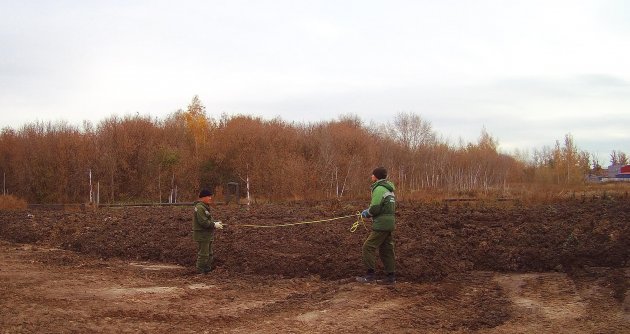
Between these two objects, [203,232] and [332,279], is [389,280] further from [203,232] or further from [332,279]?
[203,232]

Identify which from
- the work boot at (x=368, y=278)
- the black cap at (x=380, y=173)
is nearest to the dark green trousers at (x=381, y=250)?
the work boot at (x=368, y=278)

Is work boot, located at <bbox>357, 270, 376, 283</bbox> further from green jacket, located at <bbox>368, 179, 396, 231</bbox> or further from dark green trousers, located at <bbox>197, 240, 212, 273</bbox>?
dark green trousers, located at <bbox>197, 240, 212, 273</bbox>

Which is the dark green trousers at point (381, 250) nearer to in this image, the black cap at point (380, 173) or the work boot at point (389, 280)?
the work boot at point (389, 280)

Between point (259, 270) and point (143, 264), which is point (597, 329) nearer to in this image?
point (259, 270)

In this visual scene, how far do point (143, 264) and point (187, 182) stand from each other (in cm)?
2693

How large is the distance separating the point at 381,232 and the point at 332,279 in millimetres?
1430

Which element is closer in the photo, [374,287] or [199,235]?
[374,287]

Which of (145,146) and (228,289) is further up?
(145,146)

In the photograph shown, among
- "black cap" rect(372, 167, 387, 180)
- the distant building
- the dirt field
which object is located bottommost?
the dirt field

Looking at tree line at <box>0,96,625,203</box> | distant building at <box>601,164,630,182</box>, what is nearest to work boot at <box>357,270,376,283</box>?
tree line at <box>0,96,625,203</box>

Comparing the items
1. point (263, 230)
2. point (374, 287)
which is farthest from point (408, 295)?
point (263, 230)

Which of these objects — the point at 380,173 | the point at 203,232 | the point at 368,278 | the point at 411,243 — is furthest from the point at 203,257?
the point at 411,243

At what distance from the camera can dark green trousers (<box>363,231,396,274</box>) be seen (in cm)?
887

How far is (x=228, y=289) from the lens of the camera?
889 cm
